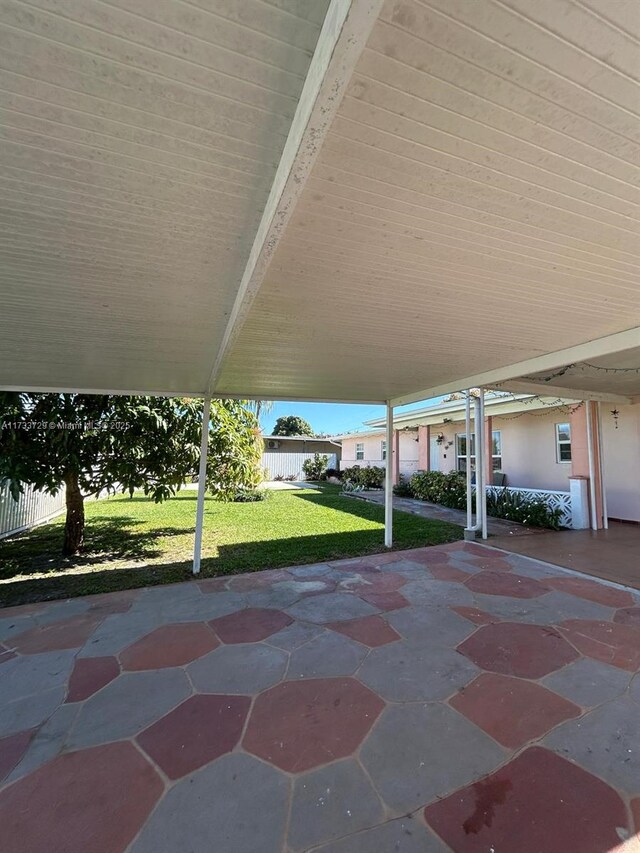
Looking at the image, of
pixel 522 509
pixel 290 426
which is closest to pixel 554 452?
pixel 522 509

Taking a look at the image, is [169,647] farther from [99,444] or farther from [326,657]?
[99,444]

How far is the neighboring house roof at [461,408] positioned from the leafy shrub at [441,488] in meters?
1.90

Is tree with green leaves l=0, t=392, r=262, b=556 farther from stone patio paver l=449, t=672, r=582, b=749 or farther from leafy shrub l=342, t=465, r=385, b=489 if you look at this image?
leafy shrub l=342, t=465, r=385, b=489

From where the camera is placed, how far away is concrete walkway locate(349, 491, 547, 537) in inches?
303

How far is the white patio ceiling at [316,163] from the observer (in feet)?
3.45

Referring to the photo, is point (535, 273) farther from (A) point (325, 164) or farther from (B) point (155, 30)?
(B) point (155, 30)

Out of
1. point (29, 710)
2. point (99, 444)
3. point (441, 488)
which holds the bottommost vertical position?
point (29, 710)

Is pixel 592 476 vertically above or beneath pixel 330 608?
above

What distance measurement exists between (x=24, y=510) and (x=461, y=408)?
37.9 ft

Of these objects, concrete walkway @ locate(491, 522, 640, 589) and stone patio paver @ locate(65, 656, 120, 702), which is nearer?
stone patio paver @ locate(65, 656, 120, 702)

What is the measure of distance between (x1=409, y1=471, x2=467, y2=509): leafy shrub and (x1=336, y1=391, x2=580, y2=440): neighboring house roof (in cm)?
190

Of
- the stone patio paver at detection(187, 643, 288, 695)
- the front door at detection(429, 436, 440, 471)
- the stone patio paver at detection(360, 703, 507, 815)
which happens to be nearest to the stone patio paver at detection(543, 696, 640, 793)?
the stone patio paver at detection(360, 703, 507, 815)

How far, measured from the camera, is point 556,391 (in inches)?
286

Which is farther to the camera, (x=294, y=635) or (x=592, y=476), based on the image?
(x=592, y=476)
